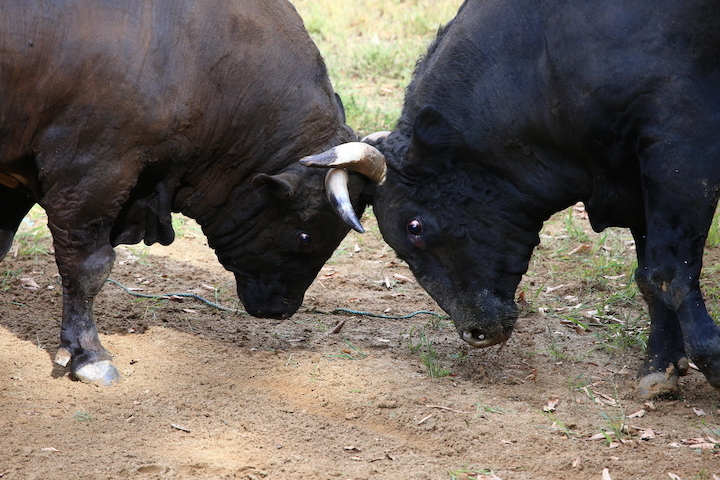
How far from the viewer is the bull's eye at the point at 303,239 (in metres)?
5.30

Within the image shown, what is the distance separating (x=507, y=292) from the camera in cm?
511

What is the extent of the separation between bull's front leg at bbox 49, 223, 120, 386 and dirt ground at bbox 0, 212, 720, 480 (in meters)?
0.11

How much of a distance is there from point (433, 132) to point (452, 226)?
1.77 feet

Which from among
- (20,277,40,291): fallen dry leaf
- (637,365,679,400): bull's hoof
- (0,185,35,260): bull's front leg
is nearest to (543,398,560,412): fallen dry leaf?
(637,365,679,400): bull's hoof

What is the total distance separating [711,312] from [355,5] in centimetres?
830

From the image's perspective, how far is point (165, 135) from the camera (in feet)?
15.6

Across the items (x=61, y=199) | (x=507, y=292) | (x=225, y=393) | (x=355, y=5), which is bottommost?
(x=355, y=5)

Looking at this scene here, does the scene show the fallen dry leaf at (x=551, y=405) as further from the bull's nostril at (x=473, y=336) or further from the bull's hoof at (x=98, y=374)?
the bull's hoof at (x=98, y=374)

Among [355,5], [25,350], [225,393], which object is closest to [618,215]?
[225,393]

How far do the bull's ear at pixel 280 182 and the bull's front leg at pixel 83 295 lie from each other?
2.99 ft

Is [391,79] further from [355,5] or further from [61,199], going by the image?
[61,199]

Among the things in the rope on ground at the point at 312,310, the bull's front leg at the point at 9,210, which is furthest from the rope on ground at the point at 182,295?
the bull's front leg at the point at 9,210

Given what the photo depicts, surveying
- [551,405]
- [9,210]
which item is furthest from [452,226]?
[9,210]

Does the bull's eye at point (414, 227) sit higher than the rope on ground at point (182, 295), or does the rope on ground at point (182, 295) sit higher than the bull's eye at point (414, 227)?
the bull's eye at point (414, 227)
